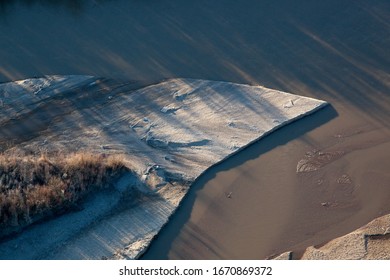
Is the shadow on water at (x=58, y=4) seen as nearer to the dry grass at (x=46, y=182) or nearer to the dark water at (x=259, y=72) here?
the dark water at (x=259, y=72)

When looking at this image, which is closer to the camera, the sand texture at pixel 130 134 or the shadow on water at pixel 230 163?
the sand texture at pixel 130 134

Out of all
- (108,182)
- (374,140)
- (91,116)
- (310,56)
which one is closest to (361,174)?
(374,140)

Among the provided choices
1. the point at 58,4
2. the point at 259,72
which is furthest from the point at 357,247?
the point at 58,4

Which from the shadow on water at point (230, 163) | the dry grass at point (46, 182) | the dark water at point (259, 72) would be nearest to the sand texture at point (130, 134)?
the shadow on water at point (230, 163)

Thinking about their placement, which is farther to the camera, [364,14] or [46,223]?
[364,14]

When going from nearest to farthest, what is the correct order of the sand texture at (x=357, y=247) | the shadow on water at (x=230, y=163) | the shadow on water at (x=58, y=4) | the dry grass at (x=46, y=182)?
the sand texture at (x=357, y=247) → the dry grass at (x=46, y=182) → the shadow on water at (x=230, y=163) → the shadow on water at (x=58, y=4)

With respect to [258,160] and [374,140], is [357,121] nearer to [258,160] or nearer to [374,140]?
[374,140]

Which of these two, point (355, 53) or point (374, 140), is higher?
point (355, 53)
